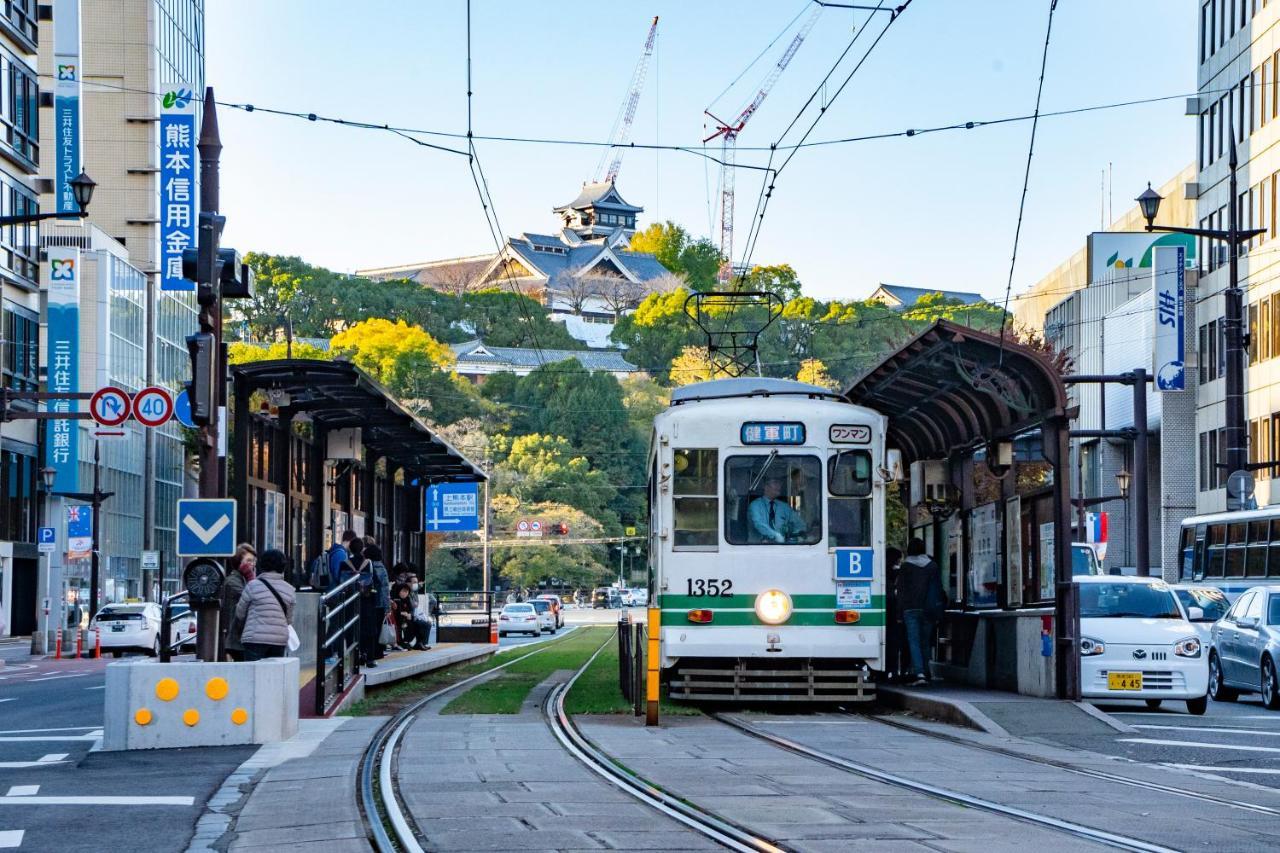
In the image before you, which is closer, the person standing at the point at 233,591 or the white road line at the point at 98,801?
the white road line at the point at 98,801

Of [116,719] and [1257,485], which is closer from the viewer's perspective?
[116,719]

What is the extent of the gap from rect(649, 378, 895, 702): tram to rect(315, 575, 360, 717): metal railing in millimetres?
3289

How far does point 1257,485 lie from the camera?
172 ft

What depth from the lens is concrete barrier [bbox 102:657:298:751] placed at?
15.5 meters

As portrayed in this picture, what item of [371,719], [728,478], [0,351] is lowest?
[371,719]

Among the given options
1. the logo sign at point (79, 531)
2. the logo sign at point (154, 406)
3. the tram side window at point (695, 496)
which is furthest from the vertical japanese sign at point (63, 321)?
the tram side window at point (695, 496)

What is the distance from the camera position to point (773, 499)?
19750 mm

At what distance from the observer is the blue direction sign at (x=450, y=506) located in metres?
44.4

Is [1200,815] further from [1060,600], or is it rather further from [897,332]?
[897,332]

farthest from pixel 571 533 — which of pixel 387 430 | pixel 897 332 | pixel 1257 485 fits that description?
pixel 387 430

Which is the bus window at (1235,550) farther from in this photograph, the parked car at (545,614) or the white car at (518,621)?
the parked car at (545,614)

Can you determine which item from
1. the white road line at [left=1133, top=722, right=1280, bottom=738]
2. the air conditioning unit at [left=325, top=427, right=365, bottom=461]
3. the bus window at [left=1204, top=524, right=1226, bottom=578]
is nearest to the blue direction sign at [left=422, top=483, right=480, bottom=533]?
the air conditioning unit at [left=325, top=427, right=365, bottom=461]

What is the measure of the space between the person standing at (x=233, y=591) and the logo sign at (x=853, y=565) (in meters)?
5.79

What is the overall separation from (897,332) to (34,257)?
41786 millimetres
